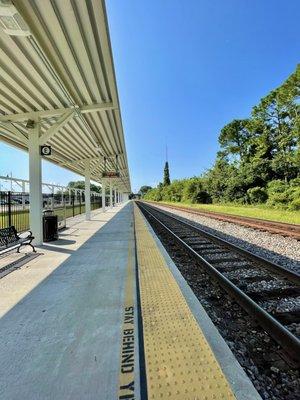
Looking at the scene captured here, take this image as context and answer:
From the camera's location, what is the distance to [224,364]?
8.97ft

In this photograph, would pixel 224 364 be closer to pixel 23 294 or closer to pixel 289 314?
pixel 289 314

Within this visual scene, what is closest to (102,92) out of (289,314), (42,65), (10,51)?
(42,65)

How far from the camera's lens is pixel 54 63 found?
7.32 meters

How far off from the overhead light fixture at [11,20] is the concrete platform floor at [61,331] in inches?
182

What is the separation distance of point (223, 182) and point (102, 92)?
118 feet

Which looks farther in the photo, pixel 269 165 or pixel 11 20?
pixel 269 165

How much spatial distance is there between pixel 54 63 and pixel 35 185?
422cm

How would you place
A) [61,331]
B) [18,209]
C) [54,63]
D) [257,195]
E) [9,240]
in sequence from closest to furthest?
1. [61,331]
2. [54,63]
3. [9,240]
4. [18,209]
5. [257,195]

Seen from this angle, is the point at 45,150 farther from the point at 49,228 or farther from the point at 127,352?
the point at 127,352

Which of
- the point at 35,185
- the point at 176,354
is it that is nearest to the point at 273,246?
the point at 176,354

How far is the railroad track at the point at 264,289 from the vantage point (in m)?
3.51

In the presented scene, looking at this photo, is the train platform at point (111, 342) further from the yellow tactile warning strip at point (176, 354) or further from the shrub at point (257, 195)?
the shrub at point (257, 195)

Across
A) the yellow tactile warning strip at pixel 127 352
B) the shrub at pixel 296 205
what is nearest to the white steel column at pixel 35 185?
the yellow tactile warning strip at pixel 127 352

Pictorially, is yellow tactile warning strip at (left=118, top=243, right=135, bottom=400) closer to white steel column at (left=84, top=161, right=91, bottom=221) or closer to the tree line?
white steel column at (left=84, top=161, right=91, bottom=221)
